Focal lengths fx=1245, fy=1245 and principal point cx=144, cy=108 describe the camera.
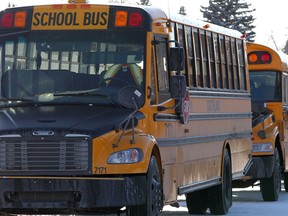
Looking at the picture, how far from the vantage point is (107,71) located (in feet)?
41.8

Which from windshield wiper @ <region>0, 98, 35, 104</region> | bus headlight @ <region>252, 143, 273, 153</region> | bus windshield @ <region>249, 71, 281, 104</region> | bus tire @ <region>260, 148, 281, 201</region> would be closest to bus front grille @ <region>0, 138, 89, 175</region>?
windshield wiper @ <region>0, 98, 35, 104</region>

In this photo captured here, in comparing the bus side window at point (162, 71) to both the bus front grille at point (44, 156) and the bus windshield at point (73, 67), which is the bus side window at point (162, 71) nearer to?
the bus windshield at point (73, 67)

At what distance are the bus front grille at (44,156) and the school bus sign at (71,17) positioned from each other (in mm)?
1667

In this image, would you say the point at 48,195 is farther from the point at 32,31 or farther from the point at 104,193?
the point at 32,31

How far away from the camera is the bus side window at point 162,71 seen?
1322 cm

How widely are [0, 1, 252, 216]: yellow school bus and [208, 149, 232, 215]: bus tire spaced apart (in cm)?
173

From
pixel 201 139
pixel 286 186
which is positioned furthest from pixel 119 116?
pixel 286 186

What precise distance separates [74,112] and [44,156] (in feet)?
2.21

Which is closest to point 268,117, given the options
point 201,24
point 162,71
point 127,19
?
point 201,24

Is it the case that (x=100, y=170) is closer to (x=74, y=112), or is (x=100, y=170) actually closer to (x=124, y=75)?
(x=74, y=112)

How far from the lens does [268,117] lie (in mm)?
21109

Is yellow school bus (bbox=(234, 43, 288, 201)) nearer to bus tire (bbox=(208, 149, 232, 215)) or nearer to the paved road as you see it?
the paved road

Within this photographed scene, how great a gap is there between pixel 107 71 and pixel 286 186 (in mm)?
11586

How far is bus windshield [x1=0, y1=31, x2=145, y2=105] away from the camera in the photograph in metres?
12.7
